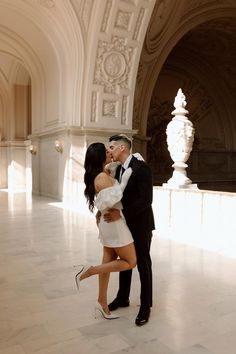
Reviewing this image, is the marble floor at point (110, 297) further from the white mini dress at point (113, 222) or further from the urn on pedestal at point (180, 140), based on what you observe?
the urn on pedestal at point (180, 140)

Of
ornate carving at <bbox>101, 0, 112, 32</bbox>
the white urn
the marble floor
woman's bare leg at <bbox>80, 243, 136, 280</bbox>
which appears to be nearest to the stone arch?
ornate carving at <bbox>101, 0, 112, 32</bbox>

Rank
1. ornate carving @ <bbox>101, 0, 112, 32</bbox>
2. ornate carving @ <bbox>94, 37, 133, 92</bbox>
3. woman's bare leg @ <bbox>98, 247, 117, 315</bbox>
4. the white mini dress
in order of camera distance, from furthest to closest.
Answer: ornate carving @ <bbox>94, 37, 133, 92</bbox>
ornate carving @ <bbox>101, 0, 112, 32</bbox>
woman's bare leg @ <bbox>98, 247, 117, 315</bbox>
the white mini dress

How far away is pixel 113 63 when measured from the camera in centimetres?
1114

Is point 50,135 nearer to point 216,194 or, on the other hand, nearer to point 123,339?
point 216,194

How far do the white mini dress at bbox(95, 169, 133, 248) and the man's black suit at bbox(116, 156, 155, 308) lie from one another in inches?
2.5

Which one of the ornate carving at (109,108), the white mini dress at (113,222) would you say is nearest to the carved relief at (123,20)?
the ornate carving at (109,108)

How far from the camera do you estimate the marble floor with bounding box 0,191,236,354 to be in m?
2.48

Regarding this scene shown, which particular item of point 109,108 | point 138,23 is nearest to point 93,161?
point 109,108

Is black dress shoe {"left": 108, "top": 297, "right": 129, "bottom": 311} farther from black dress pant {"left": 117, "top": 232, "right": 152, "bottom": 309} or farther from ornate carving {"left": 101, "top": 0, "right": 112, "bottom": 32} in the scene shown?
ornate carving {"left": 101, "top": 0, "right": 112, "bottom": 32}

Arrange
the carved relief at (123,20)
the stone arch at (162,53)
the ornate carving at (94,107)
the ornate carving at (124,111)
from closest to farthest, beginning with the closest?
the carved relief at (123,20) → the ornate carving at (94,107) → the ornate carving at (124,111) → the stone arch at (162,53)

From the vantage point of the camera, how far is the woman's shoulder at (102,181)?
271 centimetres

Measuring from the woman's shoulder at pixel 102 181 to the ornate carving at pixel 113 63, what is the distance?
886 centimetres

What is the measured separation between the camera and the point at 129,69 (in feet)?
37.4

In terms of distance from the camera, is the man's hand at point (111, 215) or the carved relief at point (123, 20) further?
the carved relief at point (123, 20)
